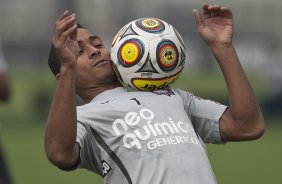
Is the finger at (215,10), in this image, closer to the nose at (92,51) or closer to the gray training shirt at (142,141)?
the gray training shirt at (142,141)

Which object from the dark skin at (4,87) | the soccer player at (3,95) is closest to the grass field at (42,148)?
the soccer player at (3,95)

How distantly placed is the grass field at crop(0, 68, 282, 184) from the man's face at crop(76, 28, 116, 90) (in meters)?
7.68

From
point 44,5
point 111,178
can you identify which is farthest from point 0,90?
point 44,5

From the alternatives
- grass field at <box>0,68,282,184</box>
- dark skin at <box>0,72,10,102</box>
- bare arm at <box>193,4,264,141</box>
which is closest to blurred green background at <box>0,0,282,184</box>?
grass field at <box>0,68,282,184</box>

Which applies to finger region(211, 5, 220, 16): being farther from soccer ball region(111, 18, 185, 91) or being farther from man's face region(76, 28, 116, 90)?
man's face region(76, 28, 116, 90)

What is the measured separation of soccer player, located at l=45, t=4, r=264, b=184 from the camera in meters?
4.78

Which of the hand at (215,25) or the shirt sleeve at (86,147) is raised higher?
the hand at (215,25)

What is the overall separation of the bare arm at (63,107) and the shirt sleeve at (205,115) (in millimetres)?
868

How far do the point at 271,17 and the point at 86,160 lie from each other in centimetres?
2523

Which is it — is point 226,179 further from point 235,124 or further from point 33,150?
point 235,124

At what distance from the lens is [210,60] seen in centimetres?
2666

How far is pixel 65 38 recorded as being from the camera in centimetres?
477

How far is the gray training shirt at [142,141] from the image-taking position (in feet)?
16.3

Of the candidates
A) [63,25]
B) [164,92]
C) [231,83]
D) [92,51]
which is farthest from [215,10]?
[63,25]
